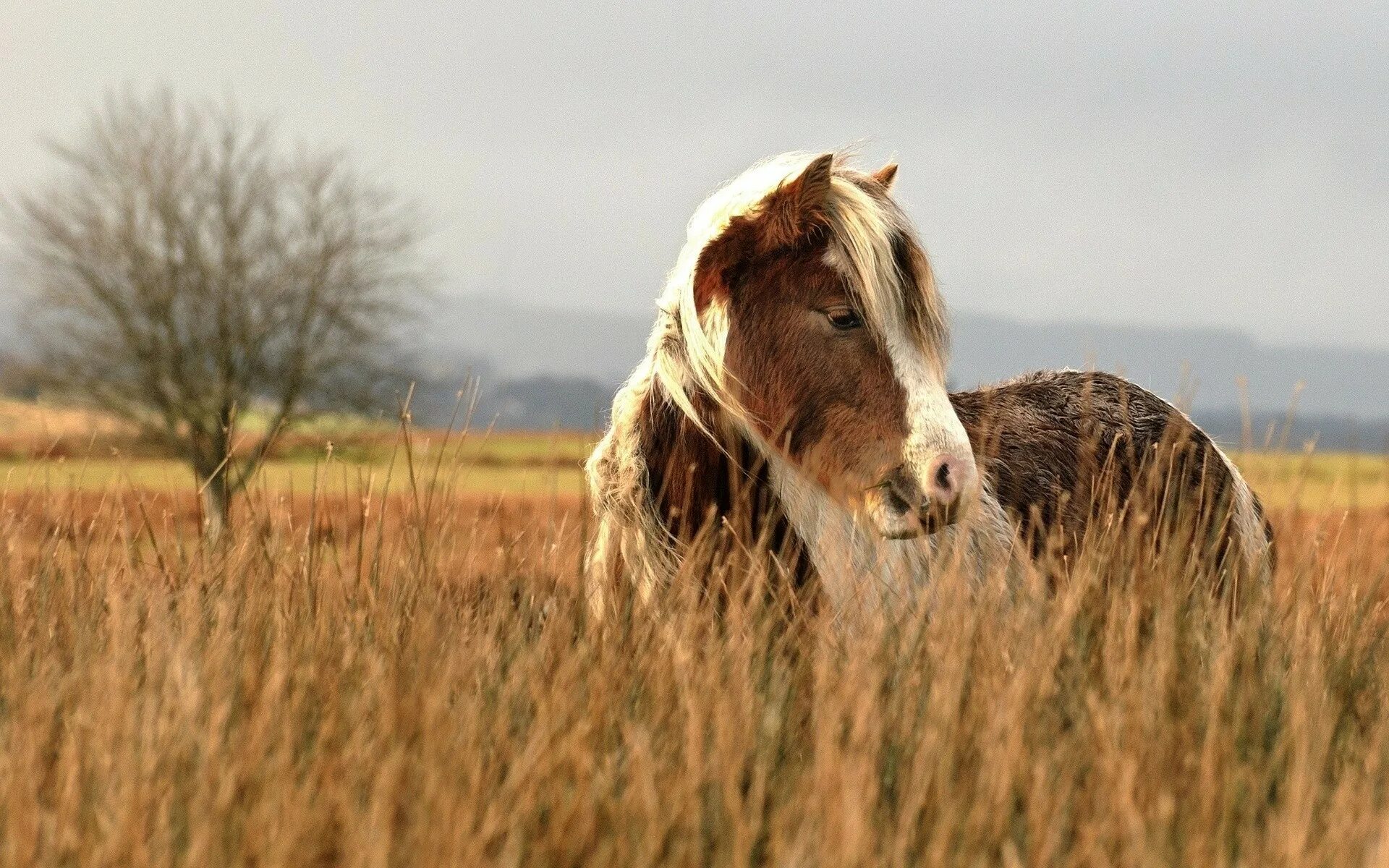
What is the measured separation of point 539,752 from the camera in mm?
2688

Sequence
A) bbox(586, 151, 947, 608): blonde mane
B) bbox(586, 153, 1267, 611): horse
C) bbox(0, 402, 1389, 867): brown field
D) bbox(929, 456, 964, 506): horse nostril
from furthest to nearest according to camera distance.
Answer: bbox(586, 151, 947, 608): blonde mane, bbox(586, 153, 1267, 611): horse, bbox(929, 456, 964, 506): horse nostril, bbox(0, 402, 1389, 867): brown field

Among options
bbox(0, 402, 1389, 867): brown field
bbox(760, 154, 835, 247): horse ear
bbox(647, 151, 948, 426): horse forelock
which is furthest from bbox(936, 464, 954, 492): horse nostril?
bbox(760, 154, 835, 247): horse ear

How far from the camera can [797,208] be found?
13.1 ft

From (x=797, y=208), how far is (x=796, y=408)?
633mm

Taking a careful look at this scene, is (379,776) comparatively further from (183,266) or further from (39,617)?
(183,266)

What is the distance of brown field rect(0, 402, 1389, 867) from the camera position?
255 cm

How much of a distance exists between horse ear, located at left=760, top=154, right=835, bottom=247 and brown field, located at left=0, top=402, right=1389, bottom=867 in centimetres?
99

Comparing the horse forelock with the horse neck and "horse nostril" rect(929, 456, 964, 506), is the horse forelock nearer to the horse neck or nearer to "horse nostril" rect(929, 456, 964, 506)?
the horse neck

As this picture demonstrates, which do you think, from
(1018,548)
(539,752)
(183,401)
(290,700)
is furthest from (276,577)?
(183,401)

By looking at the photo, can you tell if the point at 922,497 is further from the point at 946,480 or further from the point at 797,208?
the point at 797,208

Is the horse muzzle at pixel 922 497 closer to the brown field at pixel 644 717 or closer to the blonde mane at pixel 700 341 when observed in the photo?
the brown field at pixel 644 717

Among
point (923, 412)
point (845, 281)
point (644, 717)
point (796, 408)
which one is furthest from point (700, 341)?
point (644, 717)

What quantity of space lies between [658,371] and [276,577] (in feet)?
4.48

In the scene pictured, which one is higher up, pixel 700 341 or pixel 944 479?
pixel 700 341
